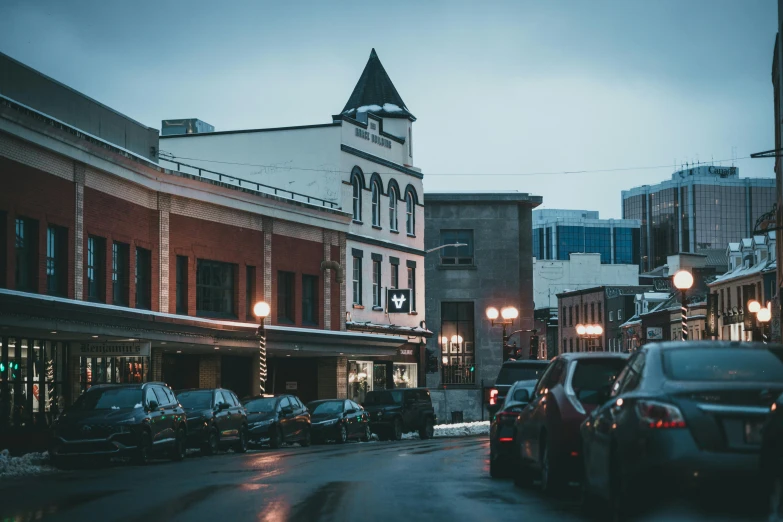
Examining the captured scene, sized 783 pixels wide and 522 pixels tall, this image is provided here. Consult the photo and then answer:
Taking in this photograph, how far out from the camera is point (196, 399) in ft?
99.3

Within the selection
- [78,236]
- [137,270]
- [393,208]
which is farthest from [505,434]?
[393,208]

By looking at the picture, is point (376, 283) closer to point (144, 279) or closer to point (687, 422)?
point (144, 279)

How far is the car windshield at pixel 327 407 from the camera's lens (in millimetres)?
39250

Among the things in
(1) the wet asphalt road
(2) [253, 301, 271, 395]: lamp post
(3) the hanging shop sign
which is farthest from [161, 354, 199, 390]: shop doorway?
(1) the wet asphalt road

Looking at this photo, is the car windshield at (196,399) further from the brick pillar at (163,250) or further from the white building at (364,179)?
the white building at (364,179)

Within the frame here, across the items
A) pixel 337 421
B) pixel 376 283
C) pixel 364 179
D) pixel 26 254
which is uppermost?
pixel 364 179

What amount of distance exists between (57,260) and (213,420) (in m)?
8.61

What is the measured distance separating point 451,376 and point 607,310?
3641 cm

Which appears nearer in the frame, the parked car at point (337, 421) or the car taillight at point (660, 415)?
the car taillight at point (660, 415)

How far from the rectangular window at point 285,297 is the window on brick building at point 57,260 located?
49.0ft

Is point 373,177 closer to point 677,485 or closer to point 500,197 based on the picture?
point 500,197

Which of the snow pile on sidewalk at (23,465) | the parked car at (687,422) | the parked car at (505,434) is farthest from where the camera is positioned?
the snow pile on sidewalk at (23,465)

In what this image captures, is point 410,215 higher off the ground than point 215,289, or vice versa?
point 410,215

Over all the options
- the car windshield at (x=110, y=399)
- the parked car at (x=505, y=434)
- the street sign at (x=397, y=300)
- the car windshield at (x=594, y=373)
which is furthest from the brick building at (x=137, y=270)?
the car windshield at (x=594, y=373)
